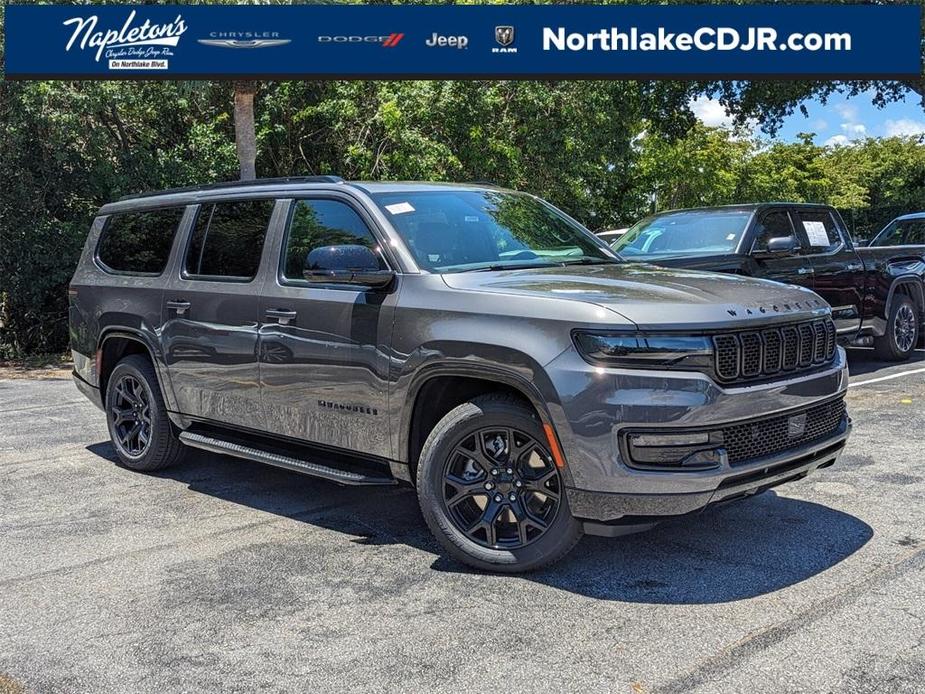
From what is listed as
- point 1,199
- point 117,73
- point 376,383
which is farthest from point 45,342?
point 376,383

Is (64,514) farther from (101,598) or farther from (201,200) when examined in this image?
(201,200)

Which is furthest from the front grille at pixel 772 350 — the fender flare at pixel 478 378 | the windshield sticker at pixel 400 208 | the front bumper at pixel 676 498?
the windshield sticker at pixel 400 208

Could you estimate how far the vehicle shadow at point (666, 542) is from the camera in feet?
14.6

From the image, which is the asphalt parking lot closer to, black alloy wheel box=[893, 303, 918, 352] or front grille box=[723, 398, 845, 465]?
front grille box=[723, 398, 845, 465]

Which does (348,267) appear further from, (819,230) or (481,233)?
(819,230)

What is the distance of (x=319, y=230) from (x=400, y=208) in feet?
1.71

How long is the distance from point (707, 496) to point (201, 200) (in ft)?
12.6

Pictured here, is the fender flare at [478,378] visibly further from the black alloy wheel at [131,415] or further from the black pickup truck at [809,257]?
the black pickup truck at [809,257]

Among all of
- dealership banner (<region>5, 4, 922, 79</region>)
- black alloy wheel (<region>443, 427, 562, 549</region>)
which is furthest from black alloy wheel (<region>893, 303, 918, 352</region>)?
dealership banner (<region>5, 4, 922, 79</region>)

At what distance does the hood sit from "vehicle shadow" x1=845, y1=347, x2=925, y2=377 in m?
6.12

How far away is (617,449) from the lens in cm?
416

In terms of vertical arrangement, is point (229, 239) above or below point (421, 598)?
above

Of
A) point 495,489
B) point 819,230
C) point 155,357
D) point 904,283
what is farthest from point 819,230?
point 495,489

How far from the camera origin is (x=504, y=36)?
18.4 metres
